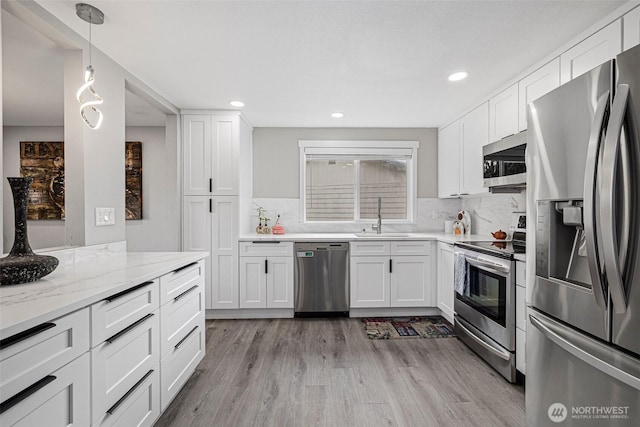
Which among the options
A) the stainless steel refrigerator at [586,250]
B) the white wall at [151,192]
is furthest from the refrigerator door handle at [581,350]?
the white wall at [151,192]

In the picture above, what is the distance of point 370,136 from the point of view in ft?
13.7

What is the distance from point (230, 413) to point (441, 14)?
2651mm

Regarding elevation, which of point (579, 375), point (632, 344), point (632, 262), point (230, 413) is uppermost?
point (632, 262)

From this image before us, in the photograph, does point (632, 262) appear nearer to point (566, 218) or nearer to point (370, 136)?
point (566, 218)

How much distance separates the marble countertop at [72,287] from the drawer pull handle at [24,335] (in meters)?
0.04

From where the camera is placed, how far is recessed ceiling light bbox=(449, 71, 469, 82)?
8.15ft

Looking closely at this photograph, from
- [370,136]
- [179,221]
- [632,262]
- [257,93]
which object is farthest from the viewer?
[370,136]

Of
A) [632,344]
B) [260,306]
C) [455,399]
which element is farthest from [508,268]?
[260,306]

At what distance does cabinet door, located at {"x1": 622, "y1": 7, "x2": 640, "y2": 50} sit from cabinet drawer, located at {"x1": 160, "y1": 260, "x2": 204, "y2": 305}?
2835mm

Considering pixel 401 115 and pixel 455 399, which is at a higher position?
pixel 401 115

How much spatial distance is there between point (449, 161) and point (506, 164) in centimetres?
132

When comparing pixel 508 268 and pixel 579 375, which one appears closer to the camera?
pixel 579 375

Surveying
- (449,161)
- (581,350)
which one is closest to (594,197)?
(581,350)

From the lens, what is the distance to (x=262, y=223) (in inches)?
161
